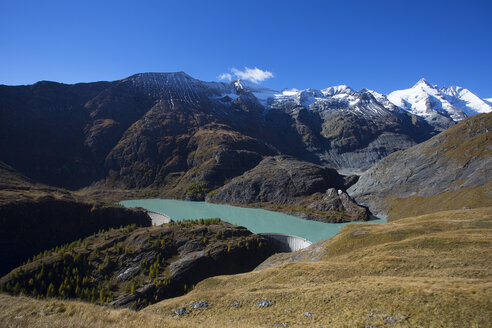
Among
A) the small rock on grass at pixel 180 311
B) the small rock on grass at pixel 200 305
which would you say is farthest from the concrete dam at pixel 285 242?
the small rock on grass at pixel 180 311

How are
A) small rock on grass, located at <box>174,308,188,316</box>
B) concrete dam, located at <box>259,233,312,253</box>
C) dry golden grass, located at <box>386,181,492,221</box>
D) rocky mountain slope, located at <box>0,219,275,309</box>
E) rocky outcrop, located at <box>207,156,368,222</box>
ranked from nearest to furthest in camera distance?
1. small rock on grass, located at <box>174,308,188,316</box>
2. rocky mountain slope, located at <box>0,219,275,309</box>
3. concrete dam, located at <box>259,233,312,253</box>
4. dry golden grass, located at <box>386,181,492,221</box>
5. rocky outcrop, located at <box>207,156,368,222</box>

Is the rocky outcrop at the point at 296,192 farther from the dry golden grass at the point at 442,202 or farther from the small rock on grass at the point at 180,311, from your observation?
the small rock on grass at the point at 180,311

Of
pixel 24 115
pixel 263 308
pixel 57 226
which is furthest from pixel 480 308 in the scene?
pixel 24 115

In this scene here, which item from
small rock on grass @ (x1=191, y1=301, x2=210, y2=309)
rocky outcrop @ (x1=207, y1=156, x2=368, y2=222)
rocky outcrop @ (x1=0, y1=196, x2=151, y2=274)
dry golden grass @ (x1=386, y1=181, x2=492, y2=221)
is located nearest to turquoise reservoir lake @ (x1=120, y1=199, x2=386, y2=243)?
rocky outcrop @ (x1=207, y1=156, x2=368, y2=222)

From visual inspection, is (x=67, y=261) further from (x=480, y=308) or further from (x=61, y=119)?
(x=61, y=119)

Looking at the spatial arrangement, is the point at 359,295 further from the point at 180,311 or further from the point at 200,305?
the point at 180,311

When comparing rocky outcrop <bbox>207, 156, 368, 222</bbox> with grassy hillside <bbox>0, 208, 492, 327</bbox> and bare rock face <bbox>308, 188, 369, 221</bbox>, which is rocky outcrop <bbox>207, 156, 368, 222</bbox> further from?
grassy hillside <bbox>0, 208, 492, 327</bbox>
